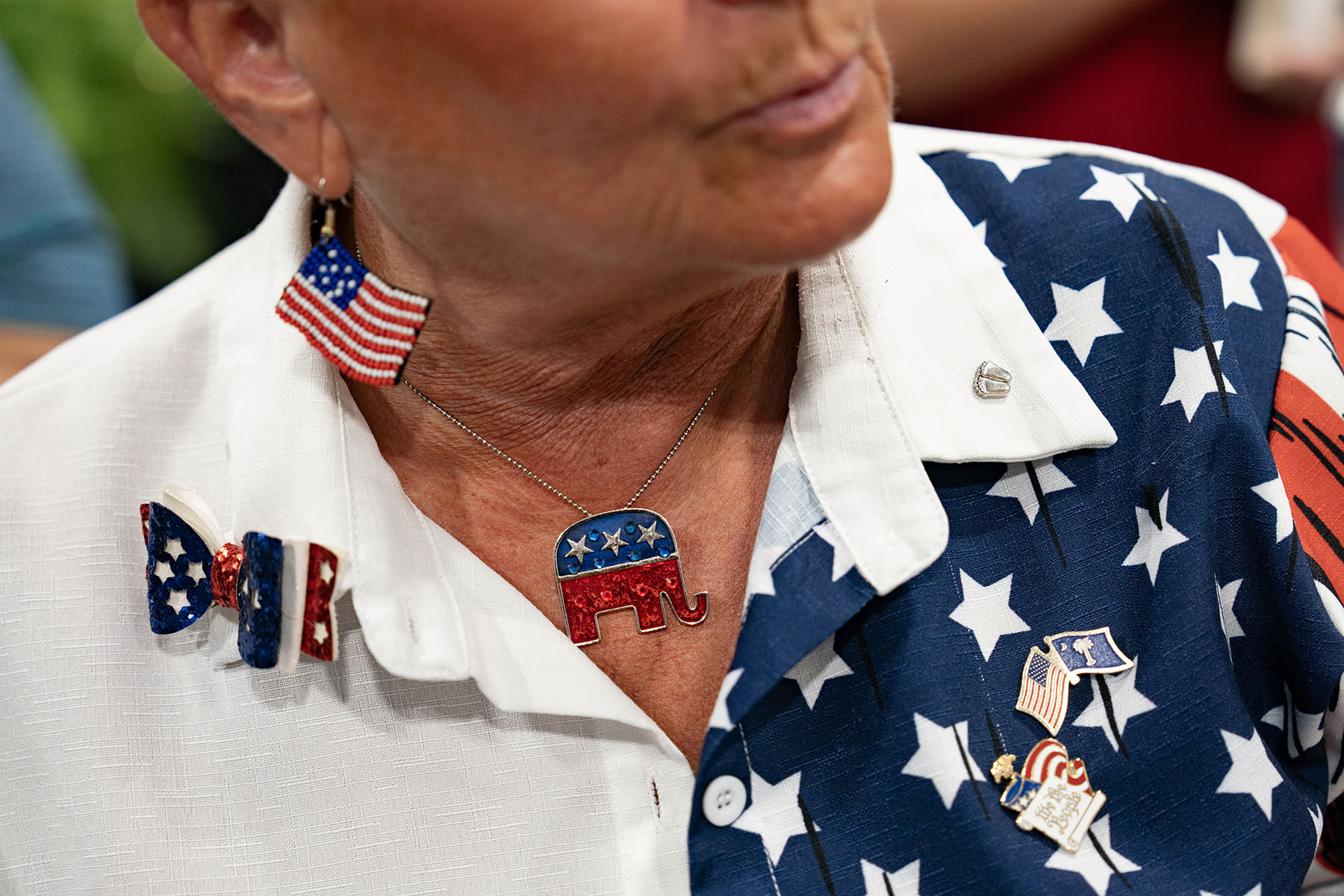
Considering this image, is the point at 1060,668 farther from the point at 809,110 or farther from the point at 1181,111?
the point at 1181,111

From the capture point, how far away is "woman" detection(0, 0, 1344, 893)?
975mm

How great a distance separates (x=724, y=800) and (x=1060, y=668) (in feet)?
0.95

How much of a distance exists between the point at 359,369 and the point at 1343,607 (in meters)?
0.81

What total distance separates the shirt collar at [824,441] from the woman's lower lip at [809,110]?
9.5 inches

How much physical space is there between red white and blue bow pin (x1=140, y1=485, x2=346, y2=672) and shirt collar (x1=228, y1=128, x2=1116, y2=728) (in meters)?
0.02

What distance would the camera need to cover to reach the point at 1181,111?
7.30 ft

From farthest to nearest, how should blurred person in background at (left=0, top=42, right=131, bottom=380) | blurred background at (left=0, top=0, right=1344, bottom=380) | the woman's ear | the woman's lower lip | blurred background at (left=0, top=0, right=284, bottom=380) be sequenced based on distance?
blurred background at (left=0, top=0, right=284, bottom=380)
blurred background at (left=0, top=0, right=1344, bottom=380)
blurred person in background at (left=0, top=42, right=131, bottom=380)
the woman's ear
the woman's lower lip

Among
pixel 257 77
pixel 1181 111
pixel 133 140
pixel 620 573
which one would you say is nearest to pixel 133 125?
pixel 133 140

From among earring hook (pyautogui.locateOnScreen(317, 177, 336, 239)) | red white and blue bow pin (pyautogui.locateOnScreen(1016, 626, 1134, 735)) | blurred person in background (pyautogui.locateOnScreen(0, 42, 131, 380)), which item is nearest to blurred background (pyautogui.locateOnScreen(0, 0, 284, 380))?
blurred person in background (pyautogui.locateOnScreen(0, 42, 131, 380))

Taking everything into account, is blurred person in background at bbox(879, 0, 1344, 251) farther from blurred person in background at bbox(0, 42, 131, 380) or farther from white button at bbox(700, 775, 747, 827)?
white button at bbox(700, 775, 747, 827)

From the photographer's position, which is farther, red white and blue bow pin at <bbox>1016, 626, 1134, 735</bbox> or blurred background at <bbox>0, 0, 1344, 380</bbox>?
blurred background at <bbox>0, 0, 1344, 380</bbox>

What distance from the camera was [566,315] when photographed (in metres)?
1.03

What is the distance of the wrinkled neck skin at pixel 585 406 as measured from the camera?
→ 1102mm

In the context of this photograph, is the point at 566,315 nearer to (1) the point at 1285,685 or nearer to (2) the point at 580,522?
(2) the point at 580,522
